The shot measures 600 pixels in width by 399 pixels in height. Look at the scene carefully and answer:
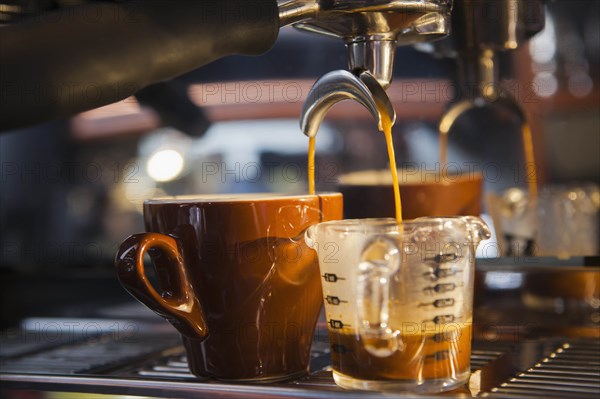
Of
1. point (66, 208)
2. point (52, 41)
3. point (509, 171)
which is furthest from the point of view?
point (66, 208)

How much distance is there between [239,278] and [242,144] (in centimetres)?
29

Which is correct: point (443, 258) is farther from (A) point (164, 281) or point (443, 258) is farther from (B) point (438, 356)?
(A) point (164, 281)

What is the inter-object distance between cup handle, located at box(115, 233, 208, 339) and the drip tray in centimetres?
3

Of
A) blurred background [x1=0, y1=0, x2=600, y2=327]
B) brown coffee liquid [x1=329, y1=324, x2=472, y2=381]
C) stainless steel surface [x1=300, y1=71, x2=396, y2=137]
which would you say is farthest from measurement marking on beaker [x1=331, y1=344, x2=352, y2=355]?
blurred background [x1=0, y1=0, x2=600, y2=327]

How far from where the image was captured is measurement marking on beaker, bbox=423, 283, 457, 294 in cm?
40

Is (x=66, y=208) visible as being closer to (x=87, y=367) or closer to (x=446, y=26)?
(x=87, y=367)

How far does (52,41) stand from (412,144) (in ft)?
1.11

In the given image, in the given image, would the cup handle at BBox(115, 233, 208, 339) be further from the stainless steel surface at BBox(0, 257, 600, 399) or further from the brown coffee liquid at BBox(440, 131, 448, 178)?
the brown coffee liquid at BBox(440, 131, 448, 178)

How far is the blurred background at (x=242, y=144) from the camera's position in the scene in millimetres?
675

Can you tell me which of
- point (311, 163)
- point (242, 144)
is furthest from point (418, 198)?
point (242, 144)

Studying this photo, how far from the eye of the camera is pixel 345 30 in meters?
0.48

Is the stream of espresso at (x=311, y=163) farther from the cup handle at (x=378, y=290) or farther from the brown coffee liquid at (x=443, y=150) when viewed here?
the brown coffee liquid at (x=443, y=150)

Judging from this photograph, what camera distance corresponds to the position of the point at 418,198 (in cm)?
56

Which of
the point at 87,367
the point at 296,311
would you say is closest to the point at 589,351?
the point at 296,311
